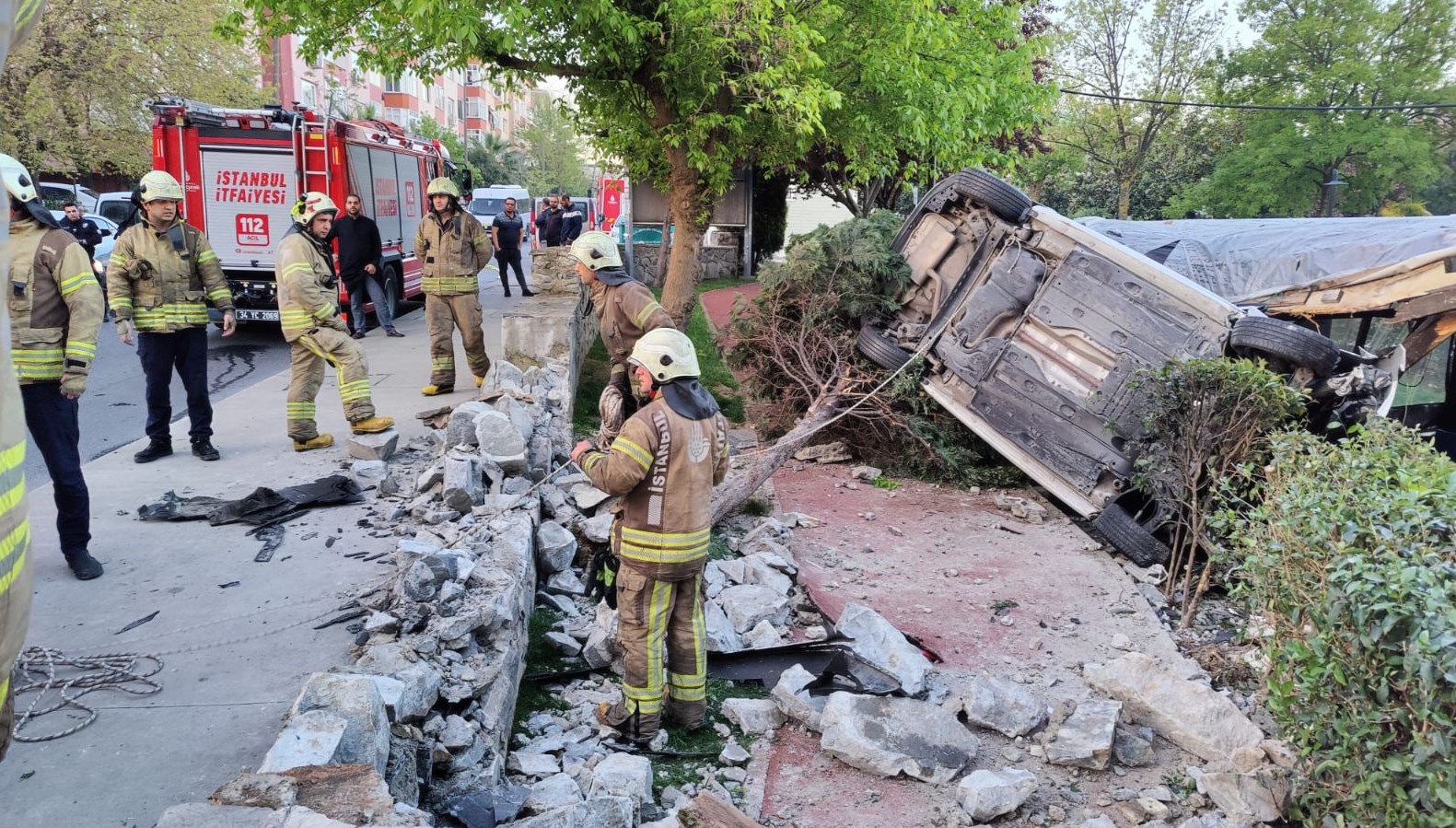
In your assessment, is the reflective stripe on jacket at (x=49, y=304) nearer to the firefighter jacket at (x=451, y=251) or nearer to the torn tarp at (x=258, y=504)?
the torn tarp at (x=258, y=504)

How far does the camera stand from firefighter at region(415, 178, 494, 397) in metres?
8.98

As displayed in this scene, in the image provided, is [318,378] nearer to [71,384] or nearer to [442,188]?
[442,188]

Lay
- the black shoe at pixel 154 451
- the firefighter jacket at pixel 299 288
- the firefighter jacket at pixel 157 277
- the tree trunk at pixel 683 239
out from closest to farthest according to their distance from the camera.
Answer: the firefighter jacket at pixel 157 277 → the black shoe at pixel 154 451 → the firefighter jacket at pixel 299 288 → the tree trunk at pixel 683 239

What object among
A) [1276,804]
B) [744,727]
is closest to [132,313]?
[744,727]

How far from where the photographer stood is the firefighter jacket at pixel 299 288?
7332 mm

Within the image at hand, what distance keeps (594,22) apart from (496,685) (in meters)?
6.73

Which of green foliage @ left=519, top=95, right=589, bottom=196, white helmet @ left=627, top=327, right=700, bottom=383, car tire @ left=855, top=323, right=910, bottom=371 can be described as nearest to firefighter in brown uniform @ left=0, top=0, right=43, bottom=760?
white helmet @ left=627, top=327, right=700, bottom=383

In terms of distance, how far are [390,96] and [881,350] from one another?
56382mm

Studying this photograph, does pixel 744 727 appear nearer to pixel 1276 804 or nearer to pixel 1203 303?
pixel 1276 804

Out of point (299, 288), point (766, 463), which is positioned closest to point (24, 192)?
point (299, 288)

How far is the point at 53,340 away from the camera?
16.4ft

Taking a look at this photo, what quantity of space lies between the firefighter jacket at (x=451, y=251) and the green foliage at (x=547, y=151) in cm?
6020

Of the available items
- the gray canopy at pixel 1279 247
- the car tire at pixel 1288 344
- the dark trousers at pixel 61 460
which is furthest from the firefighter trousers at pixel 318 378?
the gray canopy at pixel 1279 247

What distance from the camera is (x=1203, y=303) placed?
7.06 meters
